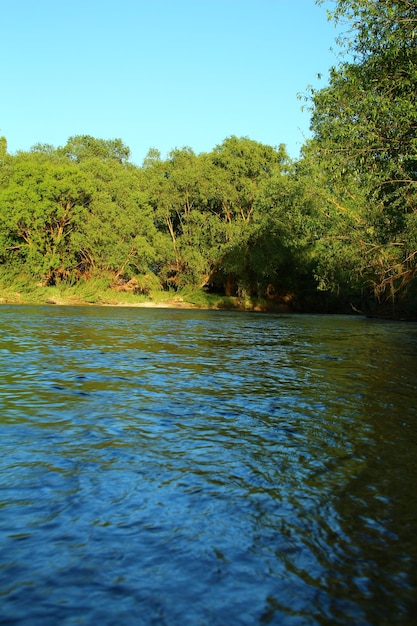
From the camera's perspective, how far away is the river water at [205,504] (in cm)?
392

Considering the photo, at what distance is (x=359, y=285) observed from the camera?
162 ft

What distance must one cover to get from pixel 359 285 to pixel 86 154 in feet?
251

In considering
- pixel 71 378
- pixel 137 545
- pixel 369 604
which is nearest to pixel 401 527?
pixel 369 604

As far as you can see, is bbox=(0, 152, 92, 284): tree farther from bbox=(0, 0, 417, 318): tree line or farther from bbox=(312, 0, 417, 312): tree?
bbox=(312, 0, 417, 312): tree

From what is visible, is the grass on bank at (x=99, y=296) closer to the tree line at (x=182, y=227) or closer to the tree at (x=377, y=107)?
the tree line at (x=182, y=227)

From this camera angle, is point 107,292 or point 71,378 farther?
point 107,292

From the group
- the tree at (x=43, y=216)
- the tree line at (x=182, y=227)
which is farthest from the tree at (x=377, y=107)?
the tree at (x=43, y=216)

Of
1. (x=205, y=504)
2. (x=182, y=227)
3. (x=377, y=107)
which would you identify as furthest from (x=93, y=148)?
(x=205, y=504)

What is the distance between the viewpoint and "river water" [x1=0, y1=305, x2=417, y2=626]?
12.9 ft

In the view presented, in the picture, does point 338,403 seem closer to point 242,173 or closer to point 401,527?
point 401,527

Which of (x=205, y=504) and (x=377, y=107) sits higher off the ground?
(x=377, y=107)

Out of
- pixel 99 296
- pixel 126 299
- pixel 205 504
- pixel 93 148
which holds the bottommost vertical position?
pixel 205 504

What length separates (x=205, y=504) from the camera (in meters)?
5.65

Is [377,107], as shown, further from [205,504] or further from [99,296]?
[99,296]
